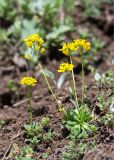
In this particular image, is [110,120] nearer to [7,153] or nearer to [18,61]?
[7,153]

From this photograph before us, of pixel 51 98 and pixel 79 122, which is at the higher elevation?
pixel 79 122

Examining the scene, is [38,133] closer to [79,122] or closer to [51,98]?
[79,122]

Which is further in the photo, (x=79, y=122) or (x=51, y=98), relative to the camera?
(x=51, y=98)

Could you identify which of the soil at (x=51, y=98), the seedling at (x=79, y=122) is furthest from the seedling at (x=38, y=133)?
the seedling at (x=79, y=122)

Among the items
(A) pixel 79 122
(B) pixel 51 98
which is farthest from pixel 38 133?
(B) pixel 51 98

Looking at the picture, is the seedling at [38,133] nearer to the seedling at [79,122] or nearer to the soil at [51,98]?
the soil at [51,98]

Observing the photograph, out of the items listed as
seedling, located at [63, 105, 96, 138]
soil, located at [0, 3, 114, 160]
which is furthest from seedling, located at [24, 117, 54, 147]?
seedling, located at [63, 105, 96, 138]

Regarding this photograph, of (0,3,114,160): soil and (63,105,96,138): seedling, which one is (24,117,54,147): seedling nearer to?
(0,3,114,160): soil

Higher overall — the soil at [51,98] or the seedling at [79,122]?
the seedling at [79,122]

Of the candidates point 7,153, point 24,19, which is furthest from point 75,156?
point 24,19
